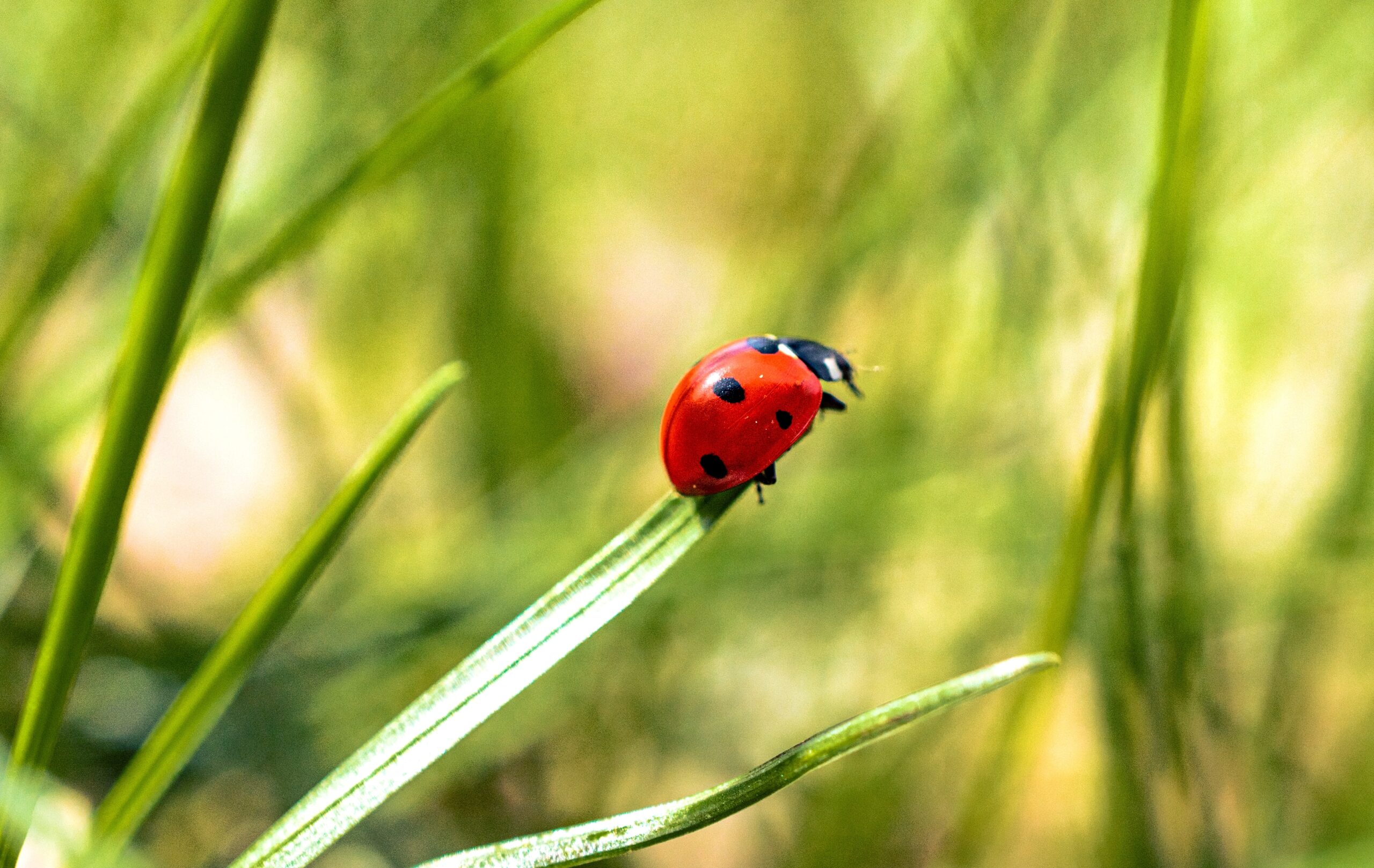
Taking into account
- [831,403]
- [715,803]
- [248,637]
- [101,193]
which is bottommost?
[715,803]

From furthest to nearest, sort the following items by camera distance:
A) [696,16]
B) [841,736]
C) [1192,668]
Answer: [696,16]
[1192,668]
[841,736]

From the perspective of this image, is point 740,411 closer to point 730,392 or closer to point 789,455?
point 730,392

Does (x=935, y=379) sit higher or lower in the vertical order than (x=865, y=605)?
higher

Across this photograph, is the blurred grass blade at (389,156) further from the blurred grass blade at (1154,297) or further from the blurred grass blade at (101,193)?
the blurred grass blade at (1154,297)

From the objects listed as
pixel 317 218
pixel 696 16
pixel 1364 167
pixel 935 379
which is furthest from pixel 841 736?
pixel 696 16

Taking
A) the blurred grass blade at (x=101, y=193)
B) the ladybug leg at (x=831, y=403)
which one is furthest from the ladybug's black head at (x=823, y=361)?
the blurred grass blade at (x=101, y=193)

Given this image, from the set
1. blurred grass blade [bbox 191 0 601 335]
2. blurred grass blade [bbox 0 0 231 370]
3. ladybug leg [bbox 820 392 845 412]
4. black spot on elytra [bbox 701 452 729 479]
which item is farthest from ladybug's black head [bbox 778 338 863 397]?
blurred grass blade [bbox 0 0 231 370]

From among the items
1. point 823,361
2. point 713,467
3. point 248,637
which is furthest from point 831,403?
point 248,637

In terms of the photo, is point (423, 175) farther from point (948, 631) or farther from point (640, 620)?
point (948, 631)
